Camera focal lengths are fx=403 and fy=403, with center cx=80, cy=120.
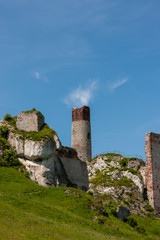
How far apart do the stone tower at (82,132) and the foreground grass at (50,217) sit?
1042 inches

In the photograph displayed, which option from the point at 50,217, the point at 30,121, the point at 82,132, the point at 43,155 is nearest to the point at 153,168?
the point at 43,155

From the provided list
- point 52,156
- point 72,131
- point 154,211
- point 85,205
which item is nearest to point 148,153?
point 154,211

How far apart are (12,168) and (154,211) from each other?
19022 mm

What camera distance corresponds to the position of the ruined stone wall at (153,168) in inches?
2124

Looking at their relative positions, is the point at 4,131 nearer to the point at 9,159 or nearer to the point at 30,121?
the point at 30,121

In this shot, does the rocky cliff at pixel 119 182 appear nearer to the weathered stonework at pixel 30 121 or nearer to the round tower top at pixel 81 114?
the weathered stonework at pixel 30 121

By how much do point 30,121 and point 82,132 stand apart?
22006 mm

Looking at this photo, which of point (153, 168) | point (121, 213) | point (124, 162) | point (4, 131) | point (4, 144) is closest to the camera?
point (121, 213)

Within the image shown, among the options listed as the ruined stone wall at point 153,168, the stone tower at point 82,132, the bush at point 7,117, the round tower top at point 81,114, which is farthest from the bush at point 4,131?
the round tower top at point 81,114

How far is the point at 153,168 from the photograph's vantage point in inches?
2169

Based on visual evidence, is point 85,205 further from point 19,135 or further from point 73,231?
point 19,135

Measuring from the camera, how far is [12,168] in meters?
47.8

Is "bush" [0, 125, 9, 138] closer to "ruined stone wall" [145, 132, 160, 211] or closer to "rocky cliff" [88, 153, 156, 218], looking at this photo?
"rocky cliff" [88, 153, 156, 218]

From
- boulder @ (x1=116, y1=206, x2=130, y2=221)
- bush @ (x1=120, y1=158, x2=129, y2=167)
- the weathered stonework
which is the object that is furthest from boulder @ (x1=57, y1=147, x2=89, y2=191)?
boulder @ (x1=116, y1=206, x2=130, y2=221)
